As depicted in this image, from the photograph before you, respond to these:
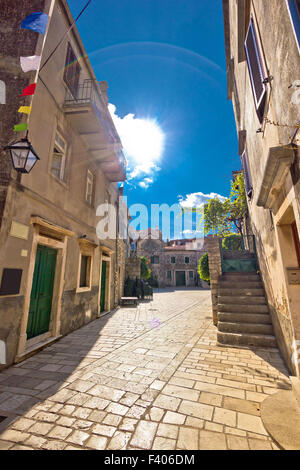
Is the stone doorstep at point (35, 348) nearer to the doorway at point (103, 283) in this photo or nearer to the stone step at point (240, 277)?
the doorway at point (103, 283)

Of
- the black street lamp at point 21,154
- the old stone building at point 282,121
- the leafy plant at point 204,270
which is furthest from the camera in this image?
the leafy plant at point 204,270

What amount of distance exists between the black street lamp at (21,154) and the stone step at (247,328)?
576 cm

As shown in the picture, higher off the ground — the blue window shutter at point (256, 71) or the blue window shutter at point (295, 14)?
the blue window shutter at point (256, 71)

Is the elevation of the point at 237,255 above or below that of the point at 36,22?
below

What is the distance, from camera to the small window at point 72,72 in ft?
21.2

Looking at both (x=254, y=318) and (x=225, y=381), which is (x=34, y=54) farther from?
(x=254, y=318)

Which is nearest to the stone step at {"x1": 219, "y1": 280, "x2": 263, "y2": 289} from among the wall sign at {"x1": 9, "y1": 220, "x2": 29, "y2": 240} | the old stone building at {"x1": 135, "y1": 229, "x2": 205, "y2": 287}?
the wall sign at {"x1": 9, "y1": 220, "x2": 29, "y2": 240}

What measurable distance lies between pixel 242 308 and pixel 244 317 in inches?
10.8

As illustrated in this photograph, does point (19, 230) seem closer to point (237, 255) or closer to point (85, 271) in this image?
point (85, 271)

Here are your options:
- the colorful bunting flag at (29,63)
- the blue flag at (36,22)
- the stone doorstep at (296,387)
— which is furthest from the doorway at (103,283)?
the stone doorstep at (296,387)

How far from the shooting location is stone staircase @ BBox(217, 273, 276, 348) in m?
4.86

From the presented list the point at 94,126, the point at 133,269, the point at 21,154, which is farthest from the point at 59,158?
the point at 133,269

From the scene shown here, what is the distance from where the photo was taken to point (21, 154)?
3736 mm

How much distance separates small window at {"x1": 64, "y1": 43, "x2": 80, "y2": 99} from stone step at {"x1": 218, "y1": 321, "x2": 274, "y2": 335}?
337 inches
